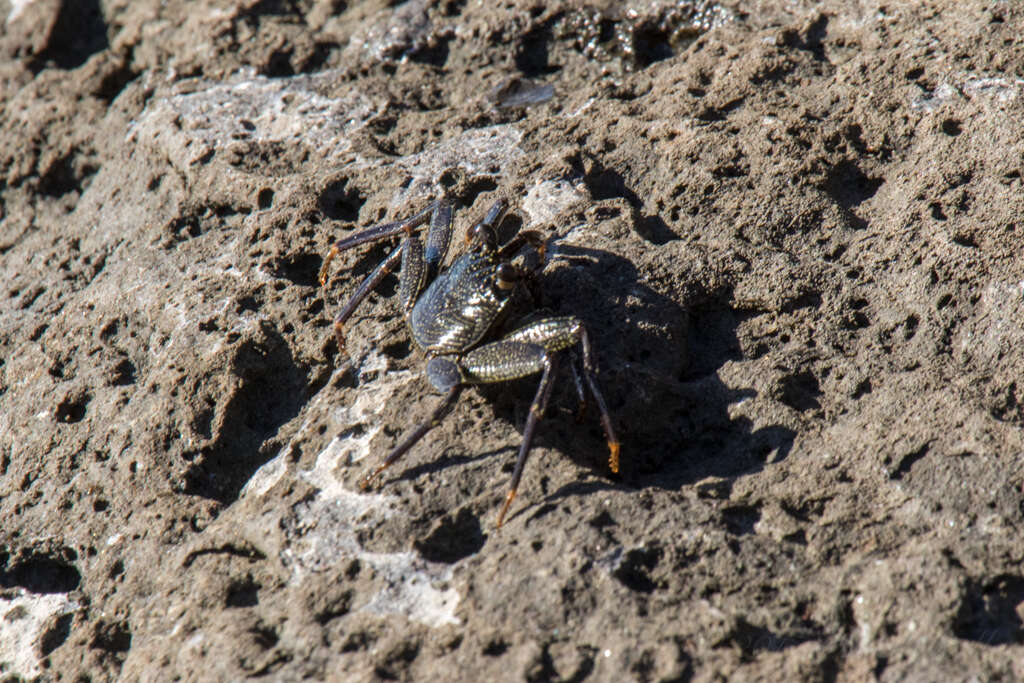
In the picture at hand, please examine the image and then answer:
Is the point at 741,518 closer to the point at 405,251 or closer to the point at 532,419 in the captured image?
the point at 532,419

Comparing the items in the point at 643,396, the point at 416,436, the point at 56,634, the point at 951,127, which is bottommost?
the point at 56,634

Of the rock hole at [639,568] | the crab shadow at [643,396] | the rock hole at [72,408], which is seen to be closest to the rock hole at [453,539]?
the crab shadow at [643,396]

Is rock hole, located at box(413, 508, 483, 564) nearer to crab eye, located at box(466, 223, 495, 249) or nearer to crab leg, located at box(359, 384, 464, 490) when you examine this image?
crab leg, located at box(359, 384, 464, 490)

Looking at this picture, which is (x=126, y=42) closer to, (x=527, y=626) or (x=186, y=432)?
(x=186, y=432)

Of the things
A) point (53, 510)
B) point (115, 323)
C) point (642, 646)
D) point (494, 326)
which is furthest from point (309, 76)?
point (642, 646)

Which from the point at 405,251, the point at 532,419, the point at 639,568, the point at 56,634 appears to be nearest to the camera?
the point at 639,568

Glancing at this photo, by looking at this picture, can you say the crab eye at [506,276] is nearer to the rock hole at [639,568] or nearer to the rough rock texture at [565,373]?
the rough rock texture at [565,373]

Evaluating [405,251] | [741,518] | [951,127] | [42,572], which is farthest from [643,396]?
[42,572]
